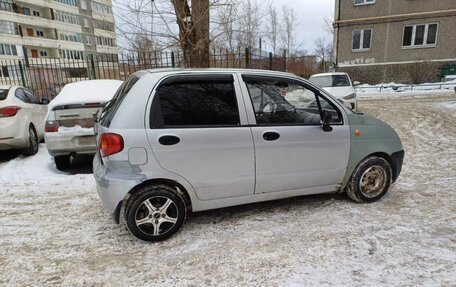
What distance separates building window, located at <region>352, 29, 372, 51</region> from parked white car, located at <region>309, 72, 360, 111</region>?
13.7 m

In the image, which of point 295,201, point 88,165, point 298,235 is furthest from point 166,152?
point 88,165

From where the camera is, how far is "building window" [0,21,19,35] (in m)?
36.8

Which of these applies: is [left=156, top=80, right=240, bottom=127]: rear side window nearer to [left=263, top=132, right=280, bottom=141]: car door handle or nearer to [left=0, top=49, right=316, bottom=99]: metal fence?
[left=263, top=132, right=280, bottom=141]: car door handle

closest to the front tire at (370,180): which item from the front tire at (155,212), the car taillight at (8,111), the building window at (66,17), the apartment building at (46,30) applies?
the front tire at (155,212)

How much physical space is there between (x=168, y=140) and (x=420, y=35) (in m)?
24.4

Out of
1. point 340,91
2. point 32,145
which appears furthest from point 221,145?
point 340,91

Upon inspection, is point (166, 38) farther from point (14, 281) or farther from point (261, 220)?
point (14, 281)

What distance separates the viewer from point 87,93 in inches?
214

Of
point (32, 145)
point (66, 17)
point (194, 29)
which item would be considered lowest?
point (32, 145)

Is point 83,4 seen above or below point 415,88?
above

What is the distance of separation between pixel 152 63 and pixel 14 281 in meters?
7.37

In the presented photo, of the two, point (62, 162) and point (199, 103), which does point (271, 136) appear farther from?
point (62, 162)


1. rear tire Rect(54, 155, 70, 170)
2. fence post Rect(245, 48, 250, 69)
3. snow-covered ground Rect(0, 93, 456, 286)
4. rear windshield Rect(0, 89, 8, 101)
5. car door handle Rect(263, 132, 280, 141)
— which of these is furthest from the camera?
fence post Rect(245, 48, 250, 69)

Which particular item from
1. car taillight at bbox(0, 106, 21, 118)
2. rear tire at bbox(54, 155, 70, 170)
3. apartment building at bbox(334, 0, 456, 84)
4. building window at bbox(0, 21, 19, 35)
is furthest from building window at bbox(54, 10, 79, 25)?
rear tire at bbox(54, 155, 70, 170)
